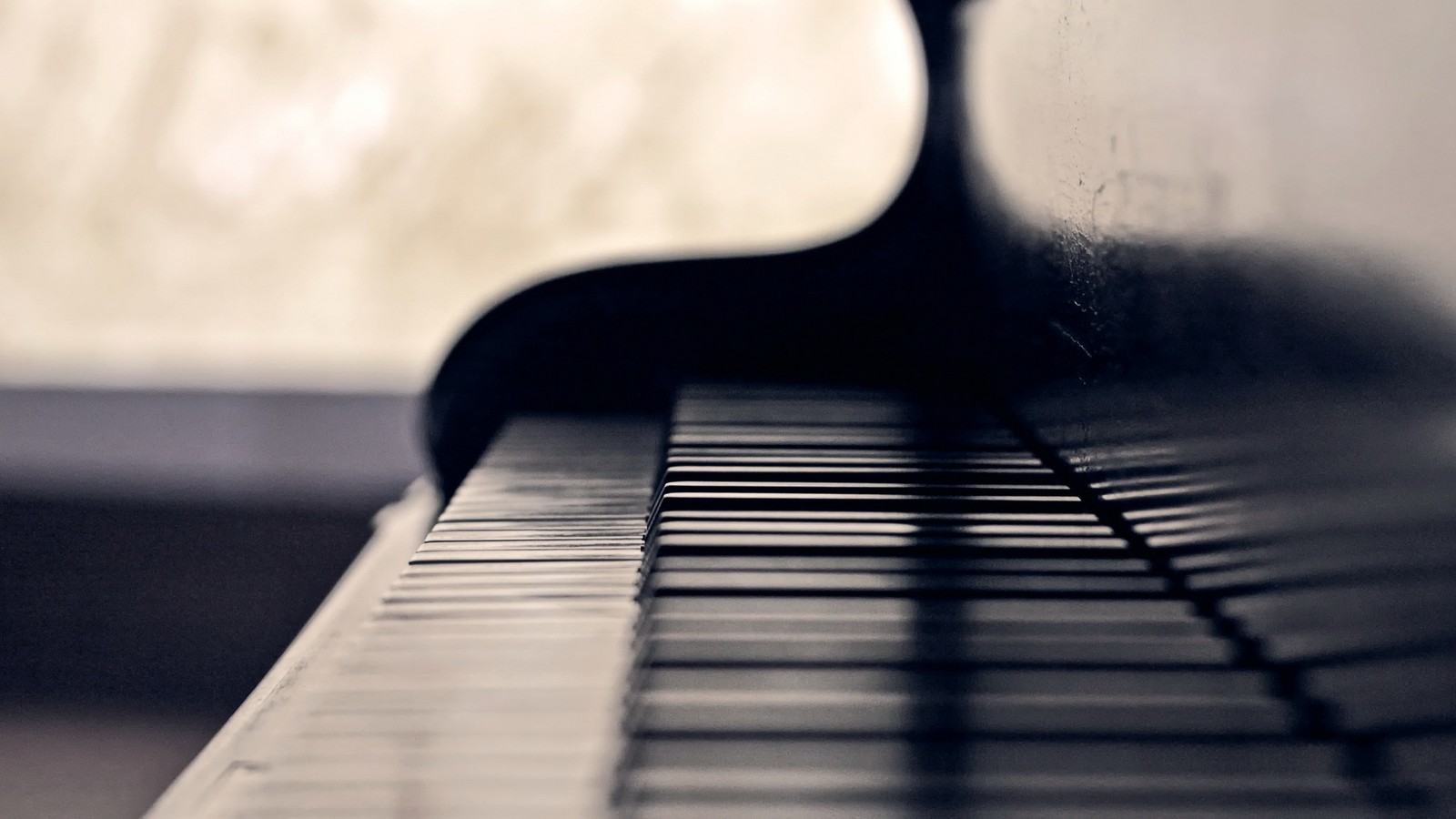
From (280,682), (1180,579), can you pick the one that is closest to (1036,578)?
(1180,579)

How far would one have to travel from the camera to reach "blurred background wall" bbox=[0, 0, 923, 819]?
4.19m

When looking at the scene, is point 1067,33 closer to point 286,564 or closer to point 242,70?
point 286,564

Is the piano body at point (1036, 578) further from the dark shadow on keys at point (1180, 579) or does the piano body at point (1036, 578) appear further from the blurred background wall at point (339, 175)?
the blurred background wall at point (339, 175)

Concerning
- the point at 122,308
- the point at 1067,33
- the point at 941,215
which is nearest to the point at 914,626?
the point at 1067,33

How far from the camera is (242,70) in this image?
4.53m

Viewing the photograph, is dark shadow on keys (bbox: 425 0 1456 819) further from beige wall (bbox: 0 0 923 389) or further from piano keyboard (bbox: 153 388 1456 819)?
beige wall (bbox: 0 0 923 389)

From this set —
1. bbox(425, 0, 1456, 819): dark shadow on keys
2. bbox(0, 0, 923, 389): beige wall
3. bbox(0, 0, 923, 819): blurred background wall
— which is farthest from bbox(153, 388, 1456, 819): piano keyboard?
bbox(0, 0, 923, 389): beige wall

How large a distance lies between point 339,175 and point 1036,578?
13.4 ft

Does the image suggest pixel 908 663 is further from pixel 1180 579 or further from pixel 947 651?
pixel 1180 579

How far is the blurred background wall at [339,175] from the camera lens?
165 inches

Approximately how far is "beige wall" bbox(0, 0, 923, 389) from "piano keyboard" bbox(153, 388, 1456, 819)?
11.4ft

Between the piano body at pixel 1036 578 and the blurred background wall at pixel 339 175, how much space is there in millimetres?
2767

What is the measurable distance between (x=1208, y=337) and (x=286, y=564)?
242 cm

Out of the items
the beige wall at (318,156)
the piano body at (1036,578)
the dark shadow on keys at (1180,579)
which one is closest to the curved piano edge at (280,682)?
the piano body at (1036,578)
